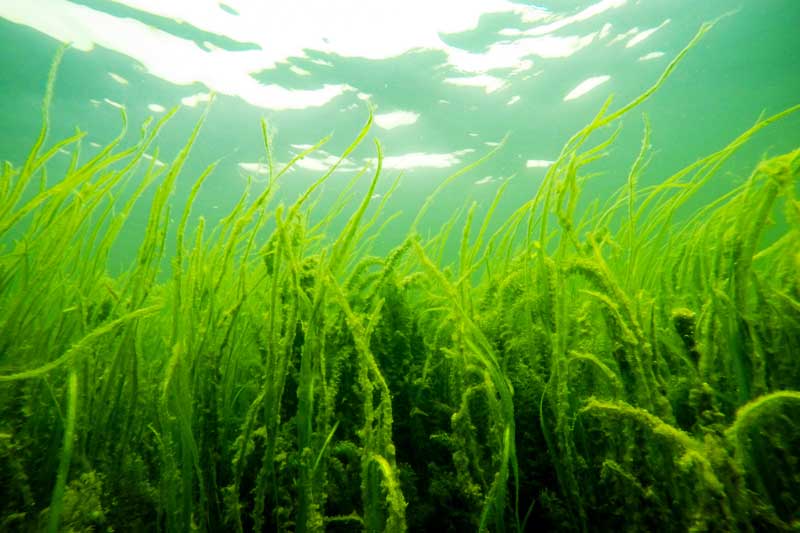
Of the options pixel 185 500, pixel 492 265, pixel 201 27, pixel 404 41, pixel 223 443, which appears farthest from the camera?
pixel 404 41

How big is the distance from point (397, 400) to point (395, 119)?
20.2 metres

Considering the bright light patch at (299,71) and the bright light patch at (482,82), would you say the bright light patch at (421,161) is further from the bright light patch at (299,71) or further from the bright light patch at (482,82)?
the bright light patch at (299,71)

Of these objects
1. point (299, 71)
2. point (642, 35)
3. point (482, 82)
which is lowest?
point (642, 35)

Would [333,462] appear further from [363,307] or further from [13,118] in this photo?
[13,118]

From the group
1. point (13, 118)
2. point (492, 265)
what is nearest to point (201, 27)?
point (13, 118)

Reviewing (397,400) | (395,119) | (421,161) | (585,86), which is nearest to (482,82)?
(395,119)

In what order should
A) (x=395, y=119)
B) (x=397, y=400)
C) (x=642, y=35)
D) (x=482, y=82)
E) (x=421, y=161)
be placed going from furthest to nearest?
1. (x=421, y=161)
2. (x=395, y=119)
3. (x=482, y=82)
4. (x=642, y=35)
5. (x=397, y=400)

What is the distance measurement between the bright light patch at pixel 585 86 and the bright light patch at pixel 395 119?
7.67 metres

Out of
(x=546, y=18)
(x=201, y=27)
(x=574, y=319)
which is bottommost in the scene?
(x=574, y=319)

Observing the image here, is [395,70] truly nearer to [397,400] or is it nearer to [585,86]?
[585,86]

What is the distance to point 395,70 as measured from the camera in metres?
16.9

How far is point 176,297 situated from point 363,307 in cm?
83

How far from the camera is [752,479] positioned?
1.04 metres

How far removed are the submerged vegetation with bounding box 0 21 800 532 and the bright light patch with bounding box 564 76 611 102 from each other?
65.9ft
